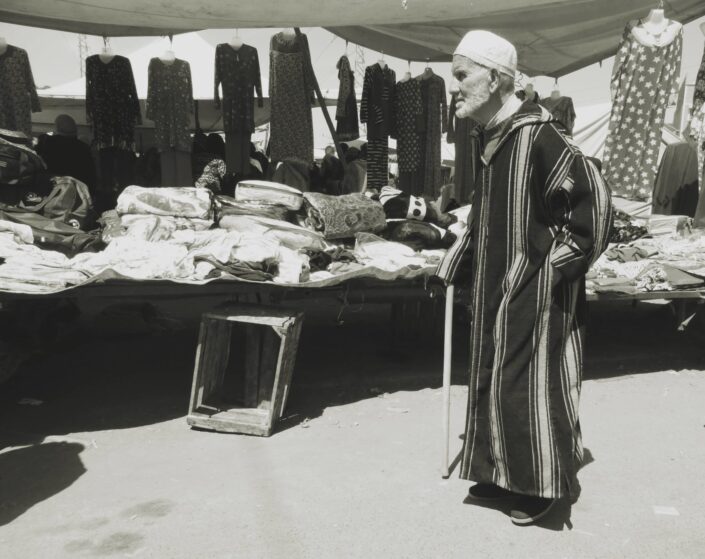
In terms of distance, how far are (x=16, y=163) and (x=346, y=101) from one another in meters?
4.00

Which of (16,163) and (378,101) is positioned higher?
(378,101)

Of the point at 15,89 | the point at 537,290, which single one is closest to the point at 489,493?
the point at 537,290

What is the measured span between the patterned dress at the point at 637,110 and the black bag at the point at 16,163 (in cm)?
528

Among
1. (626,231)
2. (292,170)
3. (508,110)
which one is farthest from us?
(292,170)

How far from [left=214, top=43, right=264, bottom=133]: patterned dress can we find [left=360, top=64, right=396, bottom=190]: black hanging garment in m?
1.37

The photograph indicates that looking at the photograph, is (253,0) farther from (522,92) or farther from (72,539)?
(72,539)

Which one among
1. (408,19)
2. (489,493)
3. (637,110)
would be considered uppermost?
(408,19)

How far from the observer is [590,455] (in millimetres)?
3676

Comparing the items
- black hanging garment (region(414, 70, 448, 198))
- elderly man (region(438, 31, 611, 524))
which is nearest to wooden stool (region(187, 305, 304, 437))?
elderly man (region(438, 31, 611, 524))

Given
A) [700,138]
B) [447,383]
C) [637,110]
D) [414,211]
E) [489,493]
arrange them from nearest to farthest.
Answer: [489,493]
[447,383]
[414,211]
[637,110]
[700,138]

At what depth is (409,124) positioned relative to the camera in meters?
7.91

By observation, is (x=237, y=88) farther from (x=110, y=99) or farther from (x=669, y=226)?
(x=669, y=226)

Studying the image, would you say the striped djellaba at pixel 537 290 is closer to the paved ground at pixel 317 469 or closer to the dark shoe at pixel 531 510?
the dark shoe at pixel 531 510

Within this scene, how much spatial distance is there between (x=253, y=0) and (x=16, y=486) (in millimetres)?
3674
